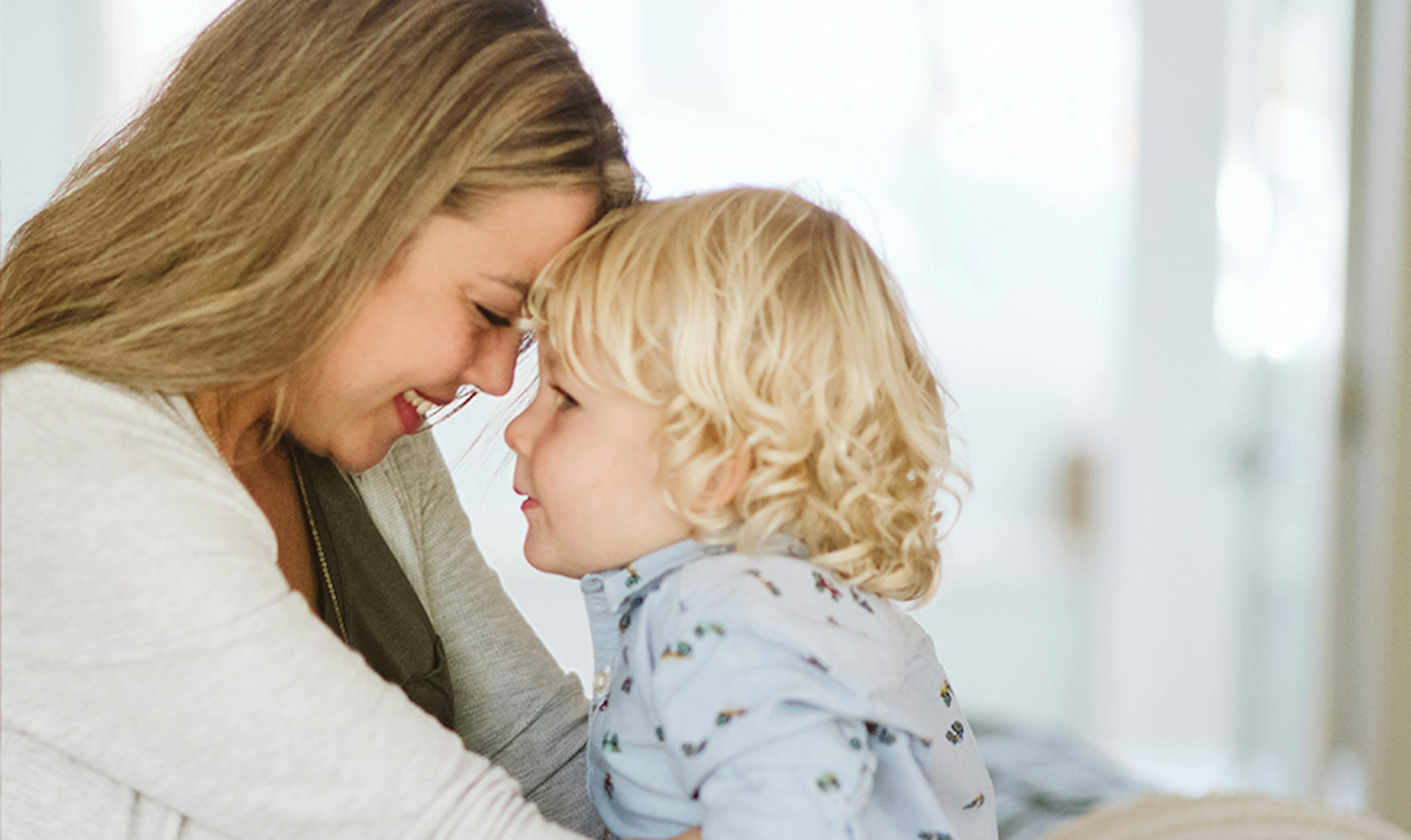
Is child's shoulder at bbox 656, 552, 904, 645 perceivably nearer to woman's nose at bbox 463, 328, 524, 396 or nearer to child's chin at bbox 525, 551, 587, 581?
child's chin at bbox 525, 551, 587, 581

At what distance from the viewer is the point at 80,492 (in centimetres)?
79

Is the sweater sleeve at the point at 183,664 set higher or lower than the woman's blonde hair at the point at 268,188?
lower


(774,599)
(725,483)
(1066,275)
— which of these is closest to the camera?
(774,599)

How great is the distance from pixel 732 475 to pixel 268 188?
406mm

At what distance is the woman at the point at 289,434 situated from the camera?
80cm

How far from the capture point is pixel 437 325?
107cm

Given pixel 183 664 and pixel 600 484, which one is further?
pixel 600 484

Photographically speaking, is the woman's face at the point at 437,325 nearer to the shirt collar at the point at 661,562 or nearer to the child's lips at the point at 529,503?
the child's lips at the point at 529,503

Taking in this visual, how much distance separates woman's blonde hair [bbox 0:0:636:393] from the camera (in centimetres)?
94

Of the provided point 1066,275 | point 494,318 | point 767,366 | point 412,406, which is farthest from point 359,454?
point 1066,275

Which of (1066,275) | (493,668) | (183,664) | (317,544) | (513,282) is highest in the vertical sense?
(513,282)

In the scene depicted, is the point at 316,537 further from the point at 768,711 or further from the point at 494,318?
the point at 768,711

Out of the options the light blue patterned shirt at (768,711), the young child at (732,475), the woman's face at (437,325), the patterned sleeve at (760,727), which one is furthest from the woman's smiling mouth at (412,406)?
the patterned sleeve at (760,727)

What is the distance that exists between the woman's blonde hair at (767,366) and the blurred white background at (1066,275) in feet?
7.34
